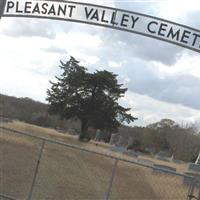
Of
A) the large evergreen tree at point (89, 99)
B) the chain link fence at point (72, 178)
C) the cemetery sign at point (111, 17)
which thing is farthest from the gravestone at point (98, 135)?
the cemetery sign at point (111, 17)

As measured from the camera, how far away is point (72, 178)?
826 inches

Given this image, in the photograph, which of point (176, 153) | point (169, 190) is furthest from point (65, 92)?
point (169, 190)

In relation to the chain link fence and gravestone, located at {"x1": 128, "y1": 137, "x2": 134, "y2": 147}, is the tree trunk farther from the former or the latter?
the chain link fence

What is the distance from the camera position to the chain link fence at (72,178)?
1844 cm

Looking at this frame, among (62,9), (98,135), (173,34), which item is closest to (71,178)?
(62,9)

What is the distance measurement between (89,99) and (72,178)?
4379cm

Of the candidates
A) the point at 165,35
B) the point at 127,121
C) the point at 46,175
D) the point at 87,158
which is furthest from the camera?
the point at 127,121

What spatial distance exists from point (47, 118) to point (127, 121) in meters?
19.2

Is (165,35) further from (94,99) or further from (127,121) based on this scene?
(127,121)

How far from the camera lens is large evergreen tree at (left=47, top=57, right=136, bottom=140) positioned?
64.8 meters

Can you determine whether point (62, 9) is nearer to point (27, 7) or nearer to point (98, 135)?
point (27, 7)

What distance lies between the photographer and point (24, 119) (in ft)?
270

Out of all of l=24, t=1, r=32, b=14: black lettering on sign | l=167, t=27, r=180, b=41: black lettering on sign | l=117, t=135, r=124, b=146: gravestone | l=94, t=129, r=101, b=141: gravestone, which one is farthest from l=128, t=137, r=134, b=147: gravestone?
l=24, t=1, r=32, b=14: black lettering on sign

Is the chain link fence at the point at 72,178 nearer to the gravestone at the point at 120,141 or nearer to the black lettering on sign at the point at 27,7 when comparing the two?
the black lettering on sign at the point at 27,7
